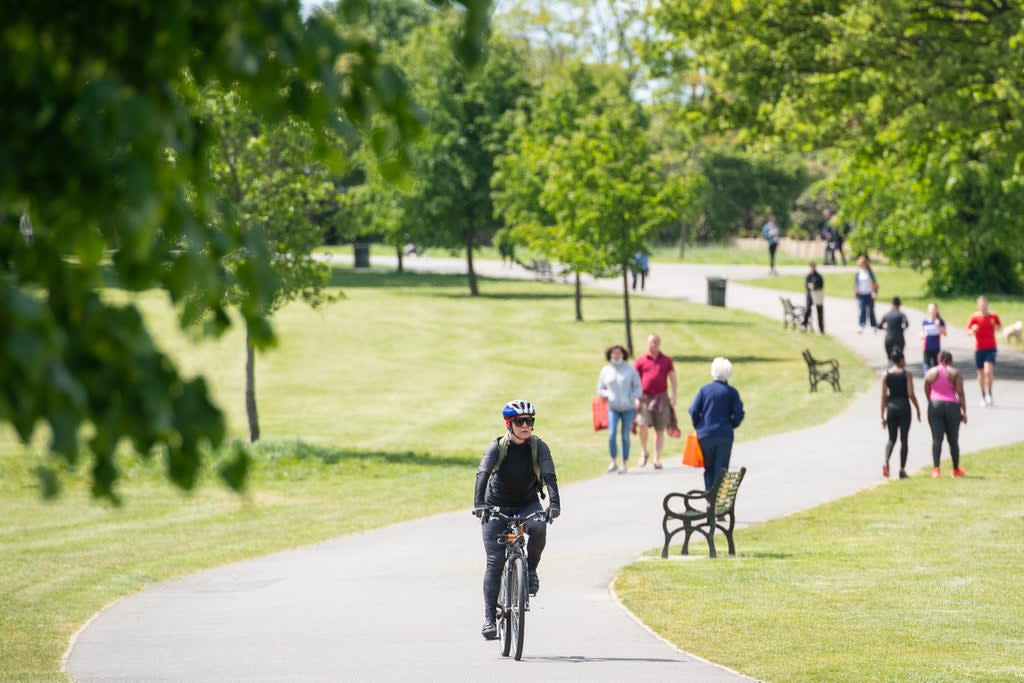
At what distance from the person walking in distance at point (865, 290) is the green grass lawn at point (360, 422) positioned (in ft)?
4.48

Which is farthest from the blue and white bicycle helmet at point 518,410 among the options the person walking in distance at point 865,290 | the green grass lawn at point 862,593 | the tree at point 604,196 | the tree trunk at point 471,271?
the tree trunk at point 471,271

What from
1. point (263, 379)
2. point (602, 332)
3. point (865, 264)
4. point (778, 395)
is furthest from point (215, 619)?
point (602, 332)

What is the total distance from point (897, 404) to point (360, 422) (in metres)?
14.3

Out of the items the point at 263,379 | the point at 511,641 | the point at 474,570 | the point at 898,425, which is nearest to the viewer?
the point at 511,641

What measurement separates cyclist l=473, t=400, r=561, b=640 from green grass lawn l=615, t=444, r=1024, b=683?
152cm

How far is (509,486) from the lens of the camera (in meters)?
13.4

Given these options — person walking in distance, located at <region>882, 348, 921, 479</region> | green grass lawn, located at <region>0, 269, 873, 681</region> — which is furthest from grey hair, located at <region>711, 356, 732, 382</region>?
person walking in distance, located at <region>882, 348, 921, 479</region>

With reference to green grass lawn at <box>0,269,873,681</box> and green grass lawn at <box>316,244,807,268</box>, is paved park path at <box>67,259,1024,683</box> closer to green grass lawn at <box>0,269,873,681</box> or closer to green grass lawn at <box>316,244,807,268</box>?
green grass lawn at <box>0,269,873,681</box>

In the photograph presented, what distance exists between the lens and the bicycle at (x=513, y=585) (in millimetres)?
12898

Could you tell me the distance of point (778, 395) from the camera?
37.7 m

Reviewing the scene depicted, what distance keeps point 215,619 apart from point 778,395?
77.7 feet

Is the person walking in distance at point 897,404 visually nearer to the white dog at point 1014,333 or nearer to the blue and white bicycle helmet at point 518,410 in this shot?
the blue and white bicycle helmet at point 518,410

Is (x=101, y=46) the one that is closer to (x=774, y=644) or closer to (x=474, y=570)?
(x=774, y=644)

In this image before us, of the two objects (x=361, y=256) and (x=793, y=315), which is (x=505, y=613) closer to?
(x=793, y=315)
